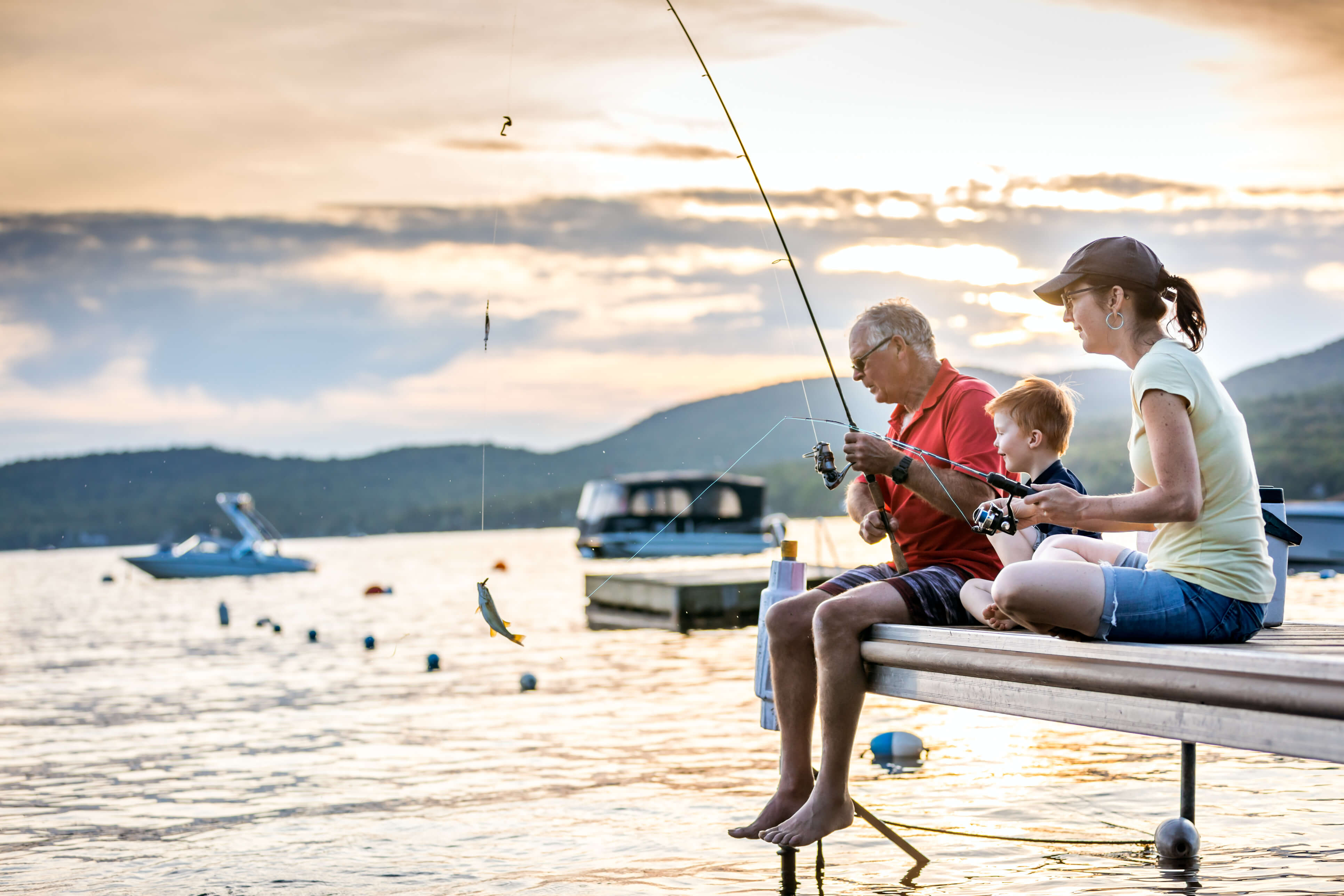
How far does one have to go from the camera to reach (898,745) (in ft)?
23.3

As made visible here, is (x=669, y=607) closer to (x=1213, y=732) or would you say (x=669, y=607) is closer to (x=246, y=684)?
(x=246, y=684)

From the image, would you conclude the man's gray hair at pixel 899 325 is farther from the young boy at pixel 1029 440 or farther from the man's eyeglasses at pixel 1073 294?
the man's eyeglasses at pixel 1073 294

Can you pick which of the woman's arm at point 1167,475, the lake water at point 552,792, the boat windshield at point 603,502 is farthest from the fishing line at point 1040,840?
the boat windshield at point 603,502

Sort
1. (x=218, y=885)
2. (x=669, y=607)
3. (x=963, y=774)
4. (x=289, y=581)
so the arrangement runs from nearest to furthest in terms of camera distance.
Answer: (x=218, y=885) < (x=963, y=774) < (x=669, y=607) < (x=289, y=581)

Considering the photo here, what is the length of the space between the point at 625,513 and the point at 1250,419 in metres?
76.3

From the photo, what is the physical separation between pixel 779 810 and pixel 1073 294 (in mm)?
1949

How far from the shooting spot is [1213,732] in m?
2.80

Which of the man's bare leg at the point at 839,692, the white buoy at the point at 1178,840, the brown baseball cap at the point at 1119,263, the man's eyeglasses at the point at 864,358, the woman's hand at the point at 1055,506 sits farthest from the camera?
the white buoy at the point at 1178,840

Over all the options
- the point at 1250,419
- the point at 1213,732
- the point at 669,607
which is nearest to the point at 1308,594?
the point at 669,607

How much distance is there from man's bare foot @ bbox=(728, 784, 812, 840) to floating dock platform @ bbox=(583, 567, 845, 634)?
12706 mm

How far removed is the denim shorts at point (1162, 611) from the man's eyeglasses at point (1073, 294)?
29.7 inches

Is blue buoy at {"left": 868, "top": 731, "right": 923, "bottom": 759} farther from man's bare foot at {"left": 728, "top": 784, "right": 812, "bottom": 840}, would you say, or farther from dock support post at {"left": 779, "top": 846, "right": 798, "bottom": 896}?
man's bare foot at {"left": 728, "top": 784, "right": 812, "bottom": 840}

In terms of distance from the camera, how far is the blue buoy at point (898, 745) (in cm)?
A: 707

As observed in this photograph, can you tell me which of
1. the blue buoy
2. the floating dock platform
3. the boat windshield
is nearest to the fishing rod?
the blue buoy
